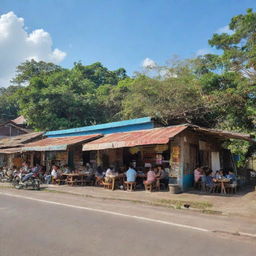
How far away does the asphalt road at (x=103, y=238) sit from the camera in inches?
178

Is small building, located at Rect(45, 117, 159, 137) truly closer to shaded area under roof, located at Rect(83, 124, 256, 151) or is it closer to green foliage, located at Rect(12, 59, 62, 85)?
shaded area under roof, located at Rect(83, 124, 256, 151)

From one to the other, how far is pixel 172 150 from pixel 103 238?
8.45 m

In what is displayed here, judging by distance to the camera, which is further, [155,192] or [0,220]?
[155,192]

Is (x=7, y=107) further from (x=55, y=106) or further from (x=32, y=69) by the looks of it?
(x=55, y=106)

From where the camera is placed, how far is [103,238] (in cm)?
518

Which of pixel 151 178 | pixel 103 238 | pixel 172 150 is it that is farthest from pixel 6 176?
pixel 103 238

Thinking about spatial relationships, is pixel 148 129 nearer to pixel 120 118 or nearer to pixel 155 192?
pixel 155 192

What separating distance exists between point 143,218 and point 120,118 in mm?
22650

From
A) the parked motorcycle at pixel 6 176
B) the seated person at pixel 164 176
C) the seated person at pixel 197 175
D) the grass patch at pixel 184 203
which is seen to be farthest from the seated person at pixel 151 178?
the parked motorcycle at pixel 6 176

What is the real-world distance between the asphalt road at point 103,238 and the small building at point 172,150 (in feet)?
17.3

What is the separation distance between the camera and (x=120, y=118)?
29.4m

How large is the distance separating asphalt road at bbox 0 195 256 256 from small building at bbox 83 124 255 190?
528cm

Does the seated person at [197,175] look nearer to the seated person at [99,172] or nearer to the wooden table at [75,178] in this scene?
the seated person at [99,172]

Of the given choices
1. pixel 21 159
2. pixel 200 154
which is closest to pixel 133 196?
pixel 200 154
